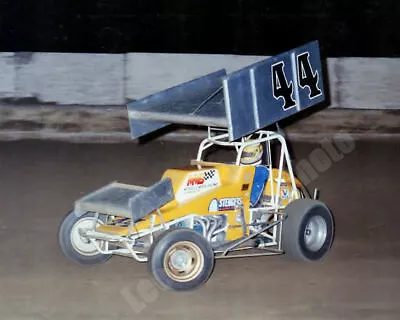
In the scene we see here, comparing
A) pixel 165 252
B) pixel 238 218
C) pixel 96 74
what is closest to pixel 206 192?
pixel 238 218

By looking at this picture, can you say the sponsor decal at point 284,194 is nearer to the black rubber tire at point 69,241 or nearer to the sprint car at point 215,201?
the sprint car at point 215,201

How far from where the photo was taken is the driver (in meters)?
6.39

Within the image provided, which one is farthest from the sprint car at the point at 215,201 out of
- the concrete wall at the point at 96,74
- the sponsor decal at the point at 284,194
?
the concrete wall at the point at 96,74

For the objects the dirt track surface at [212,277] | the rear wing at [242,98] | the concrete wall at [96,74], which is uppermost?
the concrete wall at [96,74]

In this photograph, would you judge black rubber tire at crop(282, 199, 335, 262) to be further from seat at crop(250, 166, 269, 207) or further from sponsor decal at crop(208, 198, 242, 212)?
sponsor decal at crop(208, 198, 242, 212)

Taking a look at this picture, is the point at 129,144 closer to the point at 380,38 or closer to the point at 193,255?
the point at 380,38

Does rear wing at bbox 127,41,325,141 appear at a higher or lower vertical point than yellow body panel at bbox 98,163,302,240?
higher

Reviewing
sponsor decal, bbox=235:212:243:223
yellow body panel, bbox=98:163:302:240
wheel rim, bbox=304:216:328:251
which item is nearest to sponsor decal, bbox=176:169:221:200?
yellow body panel, bbox=98:163:302:240

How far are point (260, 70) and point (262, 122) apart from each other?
0.38 meters

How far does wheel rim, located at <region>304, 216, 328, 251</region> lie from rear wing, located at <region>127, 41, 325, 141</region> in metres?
0.85

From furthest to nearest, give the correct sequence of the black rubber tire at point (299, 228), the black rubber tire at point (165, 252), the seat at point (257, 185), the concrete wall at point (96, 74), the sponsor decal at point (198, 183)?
1. the concrete wall at point (96, 74)
2. the seat at point (257, 185)
3. the black rubber tire at point (299, 228)
4. the sponsor decal at point (198, 183)
5. the black rubber tire at point (165, 252)

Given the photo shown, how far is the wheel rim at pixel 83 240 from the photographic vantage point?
615 cm

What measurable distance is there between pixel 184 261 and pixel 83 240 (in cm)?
95

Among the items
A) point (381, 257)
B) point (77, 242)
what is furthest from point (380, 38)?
point (77, 242)
